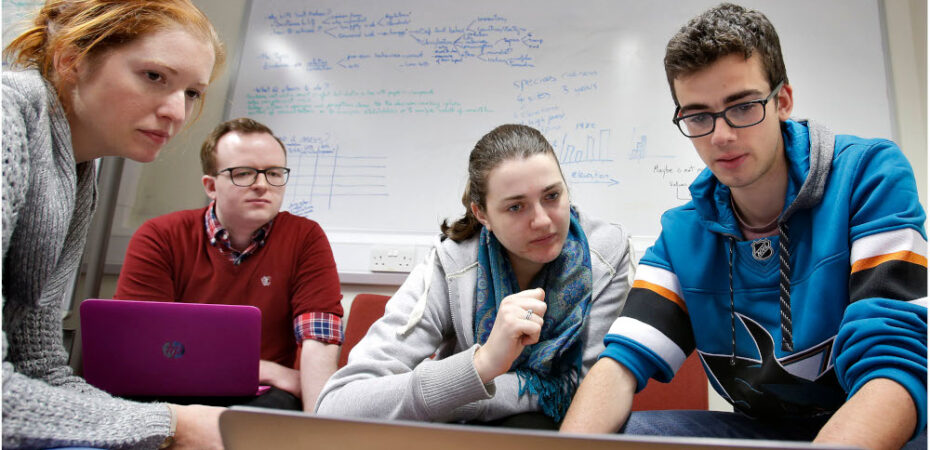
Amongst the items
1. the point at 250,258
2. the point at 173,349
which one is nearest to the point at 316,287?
the point at 250,258

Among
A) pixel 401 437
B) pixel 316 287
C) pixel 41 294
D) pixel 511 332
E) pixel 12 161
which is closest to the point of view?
pixel 401 437

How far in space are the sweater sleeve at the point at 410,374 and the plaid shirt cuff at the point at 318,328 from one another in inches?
13.8

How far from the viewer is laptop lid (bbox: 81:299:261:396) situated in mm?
994

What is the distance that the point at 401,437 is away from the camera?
0.38 m

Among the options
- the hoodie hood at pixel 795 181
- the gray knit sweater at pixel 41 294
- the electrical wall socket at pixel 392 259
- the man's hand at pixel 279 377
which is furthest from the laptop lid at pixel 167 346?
the electrical wall socket at pixel 392 259

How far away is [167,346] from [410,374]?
460 millimetres

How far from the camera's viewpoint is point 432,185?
230 centimetres

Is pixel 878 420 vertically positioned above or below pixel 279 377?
above

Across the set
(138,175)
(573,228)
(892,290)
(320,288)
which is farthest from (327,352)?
(138,175)

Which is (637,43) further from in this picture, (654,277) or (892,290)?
(892,290)

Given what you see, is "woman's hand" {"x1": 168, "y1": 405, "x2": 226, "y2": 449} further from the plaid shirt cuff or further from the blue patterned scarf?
the plaid shirt cuff

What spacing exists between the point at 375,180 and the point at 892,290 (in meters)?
1.87

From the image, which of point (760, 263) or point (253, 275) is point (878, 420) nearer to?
point (760, 263)

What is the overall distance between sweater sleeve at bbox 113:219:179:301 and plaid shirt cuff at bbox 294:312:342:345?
15.0 inches
